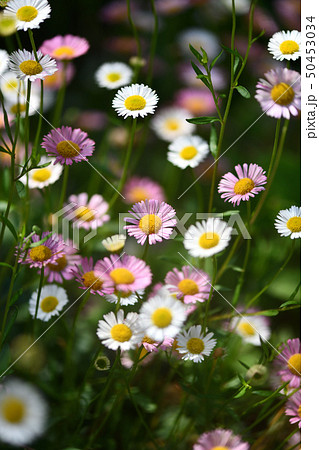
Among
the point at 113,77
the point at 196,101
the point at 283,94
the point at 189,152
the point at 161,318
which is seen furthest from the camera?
the point at 196,101

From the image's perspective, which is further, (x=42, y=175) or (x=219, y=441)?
(x=42, y=175)

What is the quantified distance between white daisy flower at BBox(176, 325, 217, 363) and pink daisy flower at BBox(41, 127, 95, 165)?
0.73 ft

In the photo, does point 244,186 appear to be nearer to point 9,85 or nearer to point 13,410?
point 13,410

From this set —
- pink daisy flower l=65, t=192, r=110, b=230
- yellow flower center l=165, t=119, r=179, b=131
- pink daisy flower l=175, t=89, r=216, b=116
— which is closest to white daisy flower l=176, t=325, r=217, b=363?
Answer: pink daisy flower l=65, t=192, r=110, b=230

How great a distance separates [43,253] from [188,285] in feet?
0.54

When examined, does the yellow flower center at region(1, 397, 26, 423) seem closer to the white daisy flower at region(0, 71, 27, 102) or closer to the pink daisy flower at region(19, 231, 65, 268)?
the pink daisy flower at region(19, 231, 65, 268)

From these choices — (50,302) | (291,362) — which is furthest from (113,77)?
(291,362)

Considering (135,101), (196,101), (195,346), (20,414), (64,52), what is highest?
(196,101)

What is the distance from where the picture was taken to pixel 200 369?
73 centimetres

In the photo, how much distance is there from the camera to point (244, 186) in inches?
23.8
